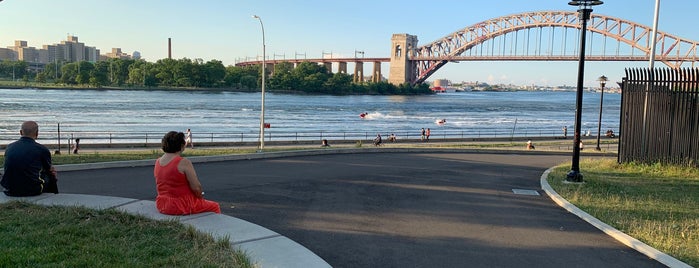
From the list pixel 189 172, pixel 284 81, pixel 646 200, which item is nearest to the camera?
pixel 189 172

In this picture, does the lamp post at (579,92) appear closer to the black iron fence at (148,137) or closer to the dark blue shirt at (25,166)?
the dark blue shirt at (25,166)

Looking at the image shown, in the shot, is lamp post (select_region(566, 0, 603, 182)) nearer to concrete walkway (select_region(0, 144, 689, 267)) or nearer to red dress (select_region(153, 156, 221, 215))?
concrete walkway (select_region(0, 144, 689, 267))

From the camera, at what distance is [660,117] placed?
11797 millimetres

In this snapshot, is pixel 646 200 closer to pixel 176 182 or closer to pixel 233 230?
pixel 233 230

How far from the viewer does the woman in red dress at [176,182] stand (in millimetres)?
5520

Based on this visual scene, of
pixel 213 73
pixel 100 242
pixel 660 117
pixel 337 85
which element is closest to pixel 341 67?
pixel 337 85

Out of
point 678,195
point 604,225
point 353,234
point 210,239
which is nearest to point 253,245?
point 210,239

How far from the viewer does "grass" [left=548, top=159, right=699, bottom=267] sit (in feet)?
18.8

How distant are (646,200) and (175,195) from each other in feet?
22.5

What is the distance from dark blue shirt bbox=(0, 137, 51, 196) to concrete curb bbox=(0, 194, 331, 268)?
12cm

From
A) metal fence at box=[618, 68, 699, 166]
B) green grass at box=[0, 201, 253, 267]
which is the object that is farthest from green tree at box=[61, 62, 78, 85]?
green grass at box=[0, 201, 253, 267]

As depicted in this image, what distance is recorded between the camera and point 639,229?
6.09 m

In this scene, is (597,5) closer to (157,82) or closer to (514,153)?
(514,153)

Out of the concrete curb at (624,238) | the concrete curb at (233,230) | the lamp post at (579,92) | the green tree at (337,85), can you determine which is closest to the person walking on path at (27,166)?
the concrete curb at (233,230)
